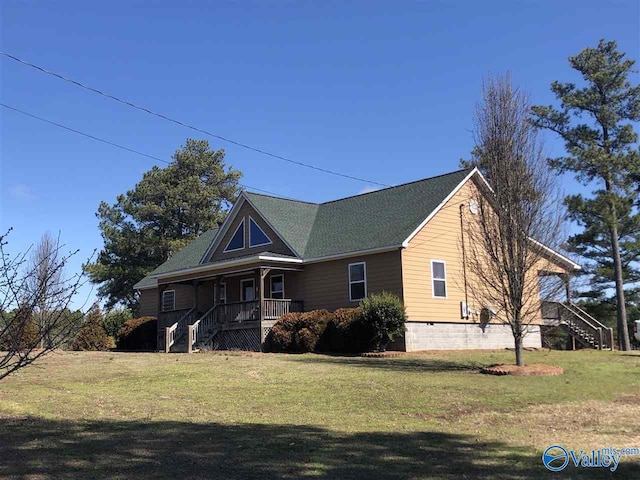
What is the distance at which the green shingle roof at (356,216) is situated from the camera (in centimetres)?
2284

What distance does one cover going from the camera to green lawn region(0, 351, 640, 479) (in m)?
6.18

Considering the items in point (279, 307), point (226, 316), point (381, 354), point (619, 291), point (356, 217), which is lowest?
point (381, 354)

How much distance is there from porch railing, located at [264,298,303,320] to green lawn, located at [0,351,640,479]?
7.96m

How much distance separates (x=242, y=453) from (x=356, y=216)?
19.7 m

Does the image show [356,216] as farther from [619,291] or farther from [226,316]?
[619,291]

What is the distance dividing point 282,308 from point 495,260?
1089cm

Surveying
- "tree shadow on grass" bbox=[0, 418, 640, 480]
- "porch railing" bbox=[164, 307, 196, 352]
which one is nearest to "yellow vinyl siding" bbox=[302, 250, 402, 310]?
"porch railing" bbox=[164, 307, 196, 352]

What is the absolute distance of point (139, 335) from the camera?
97.1 feet

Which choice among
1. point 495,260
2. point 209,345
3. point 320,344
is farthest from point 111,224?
point 495,260

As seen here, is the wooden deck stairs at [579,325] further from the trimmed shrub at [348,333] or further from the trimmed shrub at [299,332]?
the trimmed shrub at [299,332]

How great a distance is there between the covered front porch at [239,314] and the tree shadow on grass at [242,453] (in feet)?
49.4

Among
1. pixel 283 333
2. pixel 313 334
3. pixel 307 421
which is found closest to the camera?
pixel 307 421

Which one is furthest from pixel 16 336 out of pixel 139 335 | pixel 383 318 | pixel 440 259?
pixel 139 335

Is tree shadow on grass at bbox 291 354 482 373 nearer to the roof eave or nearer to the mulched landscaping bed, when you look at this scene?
the mulched landscaping bed
